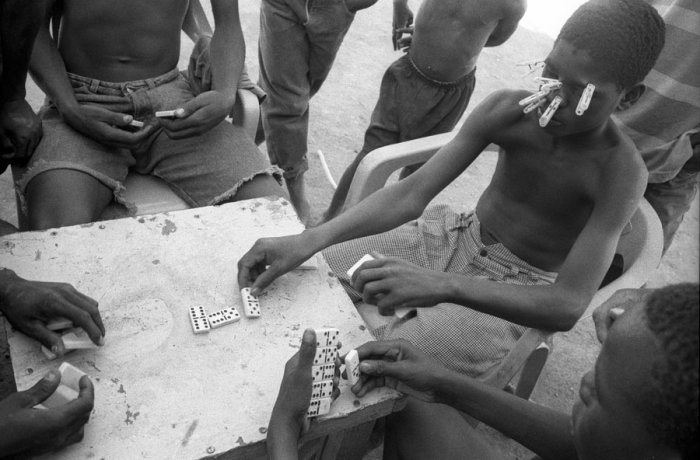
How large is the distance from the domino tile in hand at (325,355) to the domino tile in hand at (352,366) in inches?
2.1

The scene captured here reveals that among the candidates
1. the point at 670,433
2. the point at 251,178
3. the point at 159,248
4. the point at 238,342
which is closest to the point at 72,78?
the point at 251,178

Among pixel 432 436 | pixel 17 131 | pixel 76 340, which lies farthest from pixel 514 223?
pixel 17 131

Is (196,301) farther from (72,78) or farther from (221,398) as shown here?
(72,78)

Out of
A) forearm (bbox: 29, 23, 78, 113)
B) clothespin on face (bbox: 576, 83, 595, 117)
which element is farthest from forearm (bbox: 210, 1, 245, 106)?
clothespin on face (bbox: 576, 83, 595, 117)

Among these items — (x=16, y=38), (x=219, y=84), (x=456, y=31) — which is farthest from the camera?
(x=456, y=31)

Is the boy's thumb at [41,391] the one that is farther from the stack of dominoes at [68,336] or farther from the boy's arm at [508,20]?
the boy's arm at [508,20]

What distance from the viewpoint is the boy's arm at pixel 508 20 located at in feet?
8.80

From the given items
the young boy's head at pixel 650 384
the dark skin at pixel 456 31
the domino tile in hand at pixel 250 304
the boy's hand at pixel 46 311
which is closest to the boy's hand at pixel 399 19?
the dark skin at pixel 456 31

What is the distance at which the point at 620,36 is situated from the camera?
5.44ft

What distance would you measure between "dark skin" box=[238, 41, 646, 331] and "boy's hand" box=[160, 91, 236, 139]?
2.31 ft

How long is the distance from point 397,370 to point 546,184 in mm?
903

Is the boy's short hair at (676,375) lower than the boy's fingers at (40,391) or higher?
higher

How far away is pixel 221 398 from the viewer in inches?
54.9

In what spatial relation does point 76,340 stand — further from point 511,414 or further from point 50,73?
point 50,73
